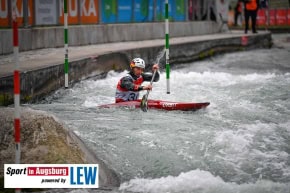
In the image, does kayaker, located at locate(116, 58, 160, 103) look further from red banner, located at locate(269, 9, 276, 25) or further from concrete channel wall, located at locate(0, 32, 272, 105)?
red banner, located at locate(269, 9, 276, 25)

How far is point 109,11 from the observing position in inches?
840

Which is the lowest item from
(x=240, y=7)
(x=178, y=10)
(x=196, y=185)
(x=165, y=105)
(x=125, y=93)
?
(x=196, y=185)

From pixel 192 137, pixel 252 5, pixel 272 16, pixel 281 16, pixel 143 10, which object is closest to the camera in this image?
pixel 192 137

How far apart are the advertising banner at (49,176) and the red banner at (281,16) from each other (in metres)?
29.5

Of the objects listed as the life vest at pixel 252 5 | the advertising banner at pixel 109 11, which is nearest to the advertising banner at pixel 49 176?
the advertising banner at pixel 109 11

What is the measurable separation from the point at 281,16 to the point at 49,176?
1183 inches

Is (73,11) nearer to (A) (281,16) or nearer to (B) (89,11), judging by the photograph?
(B) (89,11)

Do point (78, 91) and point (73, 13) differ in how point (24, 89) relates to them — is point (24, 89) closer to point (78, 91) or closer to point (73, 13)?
point (78, 91)

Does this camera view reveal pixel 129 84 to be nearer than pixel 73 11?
Yes

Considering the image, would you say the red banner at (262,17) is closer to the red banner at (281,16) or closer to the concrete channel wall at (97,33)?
the red banner at (281,16)

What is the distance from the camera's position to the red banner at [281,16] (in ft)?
112

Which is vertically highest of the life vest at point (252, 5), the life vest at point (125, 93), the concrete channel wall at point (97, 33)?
the life vest at point (252, 5)

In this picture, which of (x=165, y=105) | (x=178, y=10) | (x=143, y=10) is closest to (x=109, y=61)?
(x=165, y=105)

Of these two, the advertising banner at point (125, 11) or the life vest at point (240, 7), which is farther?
the life vest at point (240, 7)
